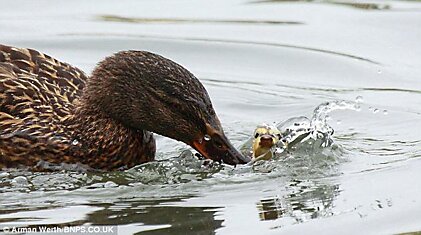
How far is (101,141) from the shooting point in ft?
35.8

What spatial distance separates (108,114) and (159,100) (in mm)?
486

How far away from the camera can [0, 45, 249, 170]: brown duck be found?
10586mm

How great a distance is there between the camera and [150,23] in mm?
15812

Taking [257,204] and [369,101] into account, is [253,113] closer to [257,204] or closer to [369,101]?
[369,101]

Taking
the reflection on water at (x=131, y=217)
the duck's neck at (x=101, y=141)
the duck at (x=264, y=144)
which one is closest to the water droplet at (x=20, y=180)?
the duck's neck at (x=101, y=141)

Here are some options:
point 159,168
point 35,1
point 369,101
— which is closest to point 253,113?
point 369,101

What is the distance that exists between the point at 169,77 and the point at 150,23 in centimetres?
531

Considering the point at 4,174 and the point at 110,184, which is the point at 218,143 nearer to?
the point at 110,184

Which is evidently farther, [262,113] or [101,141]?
[262,113]

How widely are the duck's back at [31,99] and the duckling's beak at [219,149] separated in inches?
42.1

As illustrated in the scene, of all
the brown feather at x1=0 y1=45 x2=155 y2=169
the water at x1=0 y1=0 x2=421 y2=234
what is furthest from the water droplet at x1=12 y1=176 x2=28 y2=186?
the brown feather at x1=0 y1=45 x2=155 y2=169

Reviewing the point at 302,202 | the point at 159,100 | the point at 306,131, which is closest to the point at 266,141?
the point at 306,131

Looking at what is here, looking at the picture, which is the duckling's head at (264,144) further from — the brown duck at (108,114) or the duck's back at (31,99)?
the duck's back at (31,99)

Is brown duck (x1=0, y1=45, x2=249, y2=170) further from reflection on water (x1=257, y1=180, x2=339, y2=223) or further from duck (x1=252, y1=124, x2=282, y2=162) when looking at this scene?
reflection on water (x1=257, y1=180, x2=339, y2=223)
